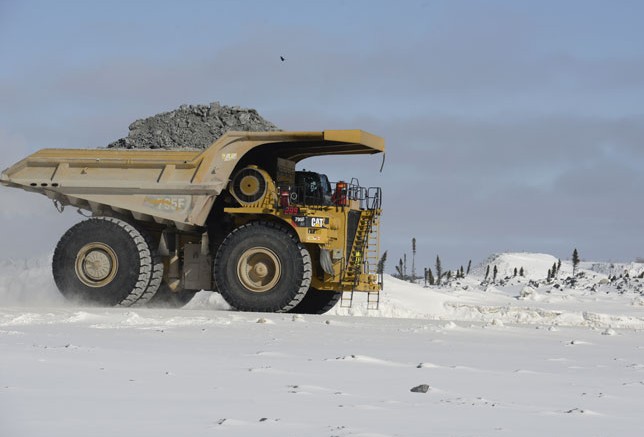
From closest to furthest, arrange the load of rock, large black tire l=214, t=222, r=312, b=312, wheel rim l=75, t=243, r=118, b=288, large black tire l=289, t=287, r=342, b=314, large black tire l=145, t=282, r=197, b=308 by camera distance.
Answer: large black tire l=214, t=222, r=312, b=312 < wheel rim l=75, t=243, r=118, b=288 < large black tire l=145, t=282, r=197, b=308 < large black tire l=289, t=287, r=342, b=314 < the load of rock

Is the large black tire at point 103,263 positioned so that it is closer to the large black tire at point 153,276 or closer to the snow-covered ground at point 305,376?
the large black tire at point 153,276

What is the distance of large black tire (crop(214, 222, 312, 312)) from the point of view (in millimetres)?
17656

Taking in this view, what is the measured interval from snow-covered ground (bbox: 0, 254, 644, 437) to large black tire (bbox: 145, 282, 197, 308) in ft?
10.6

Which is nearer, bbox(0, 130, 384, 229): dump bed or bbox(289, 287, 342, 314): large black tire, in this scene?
bbox(0, 130, 384, 229): dump bed

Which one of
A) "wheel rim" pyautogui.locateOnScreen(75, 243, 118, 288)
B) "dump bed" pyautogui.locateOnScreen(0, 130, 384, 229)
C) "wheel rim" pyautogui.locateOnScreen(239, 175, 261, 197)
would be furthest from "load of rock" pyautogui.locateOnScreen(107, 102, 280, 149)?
"wheel rim" pyautogui.locateOnScreen(75, 243, 118, 288)

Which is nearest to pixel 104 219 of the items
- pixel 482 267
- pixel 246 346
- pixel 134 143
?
pixel 134 143

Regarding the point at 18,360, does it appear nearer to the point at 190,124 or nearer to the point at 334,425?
the point at 334,425

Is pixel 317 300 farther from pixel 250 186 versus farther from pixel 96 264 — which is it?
pixel 96 264

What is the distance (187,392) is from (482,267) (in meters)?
74.6

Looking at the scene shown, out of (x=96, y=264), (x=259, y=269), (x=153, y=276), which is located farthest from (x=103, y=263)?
(x=259, y=269)

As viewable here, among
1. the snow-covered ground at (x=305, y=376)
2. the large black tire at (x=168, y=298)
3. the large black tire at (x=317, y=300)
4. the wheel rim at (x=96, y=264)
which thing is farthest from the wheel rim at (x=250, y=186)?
the large black tire at (x=317, y=300)

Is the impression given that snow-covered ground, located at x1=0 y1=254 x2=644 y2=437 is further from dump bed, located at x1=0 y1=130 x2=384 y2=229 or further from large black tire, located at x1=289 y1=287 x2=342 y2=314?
large black tire, located at x1=289 y1=287 x2=342 y2=314

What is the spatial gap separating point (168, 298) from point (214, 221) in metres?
2.18

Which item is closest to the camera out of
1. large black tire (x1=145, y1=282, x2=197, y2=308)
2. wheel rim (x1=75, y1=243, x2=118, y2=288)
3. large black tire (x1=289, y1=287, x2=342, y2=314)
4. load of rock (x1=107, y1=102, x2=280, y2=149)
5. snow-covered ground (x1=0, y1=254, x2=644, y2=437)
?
snow-covered ground (x1=0, y1=254, x2=644, y2=437)
